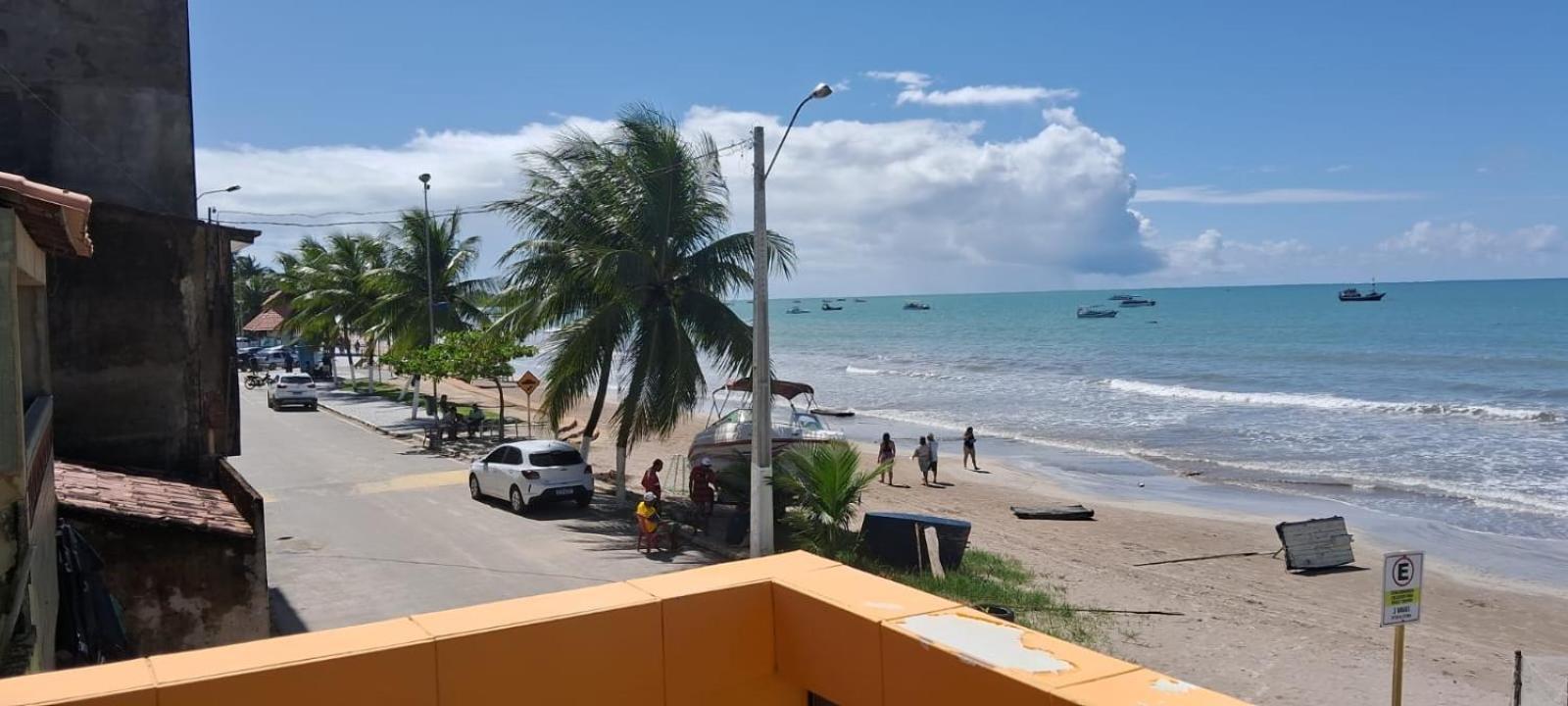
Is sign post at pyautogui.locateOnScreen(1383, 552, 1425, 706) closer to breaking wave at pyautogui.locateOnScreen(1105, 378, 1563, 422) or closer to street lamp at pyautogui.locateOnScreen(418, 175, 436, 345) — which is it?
street lamp at pyautogui.locateOnScreen(418, 175, 436, 345)

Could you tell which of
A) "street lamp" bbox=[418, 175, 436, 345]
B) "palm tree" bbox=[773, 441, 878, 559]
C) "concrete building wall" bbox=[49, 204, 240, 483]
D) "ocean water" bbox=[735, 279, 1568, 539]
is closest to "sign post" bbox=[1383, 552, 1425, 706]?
"palm tree" bbox=[773, 441, 878, 559]

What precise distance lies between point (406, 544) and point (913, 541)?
8.08 meters

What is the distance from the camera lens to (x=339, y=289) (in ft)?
151

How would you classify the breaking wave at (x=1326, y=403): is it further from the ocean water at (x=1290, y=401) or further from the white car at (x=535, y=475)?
the white car at (x=535, y=475)

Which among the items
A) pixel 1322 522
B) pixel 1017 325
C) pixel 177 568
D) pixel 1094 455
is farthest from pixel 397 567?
pixel 1017 325

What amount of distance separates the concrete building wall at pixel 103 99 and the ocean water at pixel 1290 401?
36.8ft

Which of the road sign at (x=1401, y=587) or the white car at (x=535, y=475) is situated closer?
the road sign at (x=1401, y=587)

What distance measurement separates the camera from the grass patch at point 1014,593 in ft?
44.9

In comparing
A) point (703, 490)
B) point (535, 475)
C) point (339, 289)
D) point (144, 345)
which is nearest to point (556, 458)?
Answer: point (535, 475)

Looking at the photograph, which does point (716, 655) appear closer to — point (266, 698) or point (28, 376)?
point (266, 698)

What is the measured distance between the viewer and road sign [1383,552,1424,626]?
838 centimetres

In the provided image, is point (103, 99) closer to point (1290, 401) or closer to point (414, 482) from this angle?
point (414, 482)

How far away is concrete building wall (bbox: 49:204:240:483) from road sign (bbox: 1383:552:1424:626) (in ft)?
40.9

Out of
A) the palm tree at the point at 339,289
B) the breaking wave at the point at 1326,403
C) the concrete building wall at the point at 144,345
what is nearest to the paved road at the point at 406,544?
the concrete building wall at the point at 144,345
